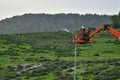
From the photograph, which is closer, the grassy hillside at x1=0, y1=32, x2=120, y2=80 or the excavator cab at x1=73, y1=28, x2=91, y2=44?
the excavator cab at x1=73, y1=28, x2=91, y2=44

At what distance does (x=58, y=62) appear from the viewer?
13462 cm

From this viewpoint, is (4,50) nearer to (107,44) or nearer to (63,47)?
(63,47)

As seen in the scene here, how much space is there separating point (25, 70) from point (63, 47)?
2727 inches

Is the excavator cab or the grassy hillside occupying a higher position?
the excavator cab

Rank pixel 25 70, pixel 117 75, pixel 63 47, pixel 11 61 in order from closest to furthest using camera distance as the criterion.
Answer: pixel 117 75, pixel 25 70, pixel 11 61, pixel 63 47

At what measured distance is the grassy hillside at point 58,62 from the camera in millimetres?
108431

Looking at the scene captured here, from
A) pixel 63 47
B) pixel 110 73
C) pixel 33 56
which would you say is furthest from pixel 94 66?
pixel 63 47

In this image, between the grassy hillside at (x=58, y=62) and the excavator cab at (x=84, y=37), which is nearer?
the excavator cab at (x=84, y=37)

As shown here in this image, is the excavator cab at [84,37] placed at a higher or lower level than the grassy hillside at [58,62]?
higher

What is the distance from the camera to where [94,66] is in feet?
388

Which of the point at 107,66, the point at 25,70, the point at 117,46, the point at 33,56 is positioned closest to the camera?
the point at 107,66

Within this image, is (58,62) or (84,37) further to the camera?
(58,62)

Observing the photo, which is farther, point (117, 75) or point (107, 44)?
point (107, 44)

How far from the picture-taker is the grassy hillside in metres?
108
